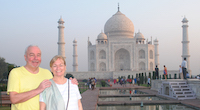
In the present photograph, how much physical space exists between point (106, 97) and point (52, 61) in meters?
7.84

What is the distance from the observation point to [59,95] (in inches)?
72.7

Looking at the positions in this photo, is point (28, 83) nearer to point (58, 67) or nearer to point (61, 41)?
point (58, 67)

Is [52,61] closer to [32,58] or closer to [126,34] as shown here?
[32,58]

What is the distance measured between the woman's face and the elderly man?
0.36ft

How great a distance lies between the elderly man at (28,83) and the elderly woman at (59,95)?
0.06m

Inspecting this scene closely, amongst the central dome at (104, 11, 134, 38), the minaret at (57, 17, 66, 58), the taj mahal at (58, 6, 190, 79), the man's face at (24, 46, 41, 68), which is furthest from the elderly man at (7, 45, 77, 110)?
the central dome at (104, 11, 134, 38)

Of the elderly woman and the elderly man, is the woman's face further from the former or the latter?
the elderly man

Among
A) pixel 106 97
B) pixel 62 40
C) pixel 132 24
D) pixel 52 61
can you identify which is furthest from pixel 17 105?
pixel 132 24

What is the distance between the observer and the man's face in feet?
6.89

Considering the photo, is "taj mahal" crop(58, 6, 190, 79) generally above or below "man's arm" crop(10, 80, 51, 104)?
above

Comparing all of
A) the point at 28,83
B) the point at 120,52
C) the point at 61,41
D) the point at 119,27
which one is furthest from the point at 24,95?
the point at 119,27

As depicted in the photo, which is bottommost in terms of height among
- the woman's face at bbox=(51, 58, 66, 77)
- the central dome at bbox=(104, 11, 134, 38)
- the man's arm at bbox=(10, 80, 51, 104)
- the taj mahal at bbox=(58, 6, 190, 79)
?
the man's arm at bbox=(10, 80, 51, 104)

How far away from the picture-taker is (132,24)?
111 feet

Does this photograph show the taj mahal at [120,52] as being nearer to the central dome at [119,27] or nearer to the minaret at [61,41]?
the central dome at [119,27]
